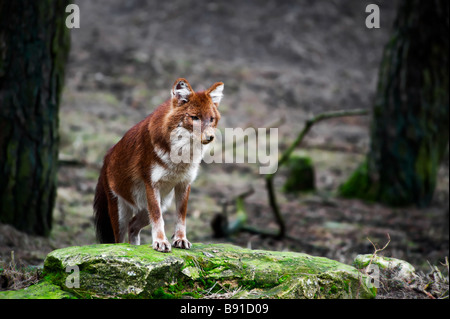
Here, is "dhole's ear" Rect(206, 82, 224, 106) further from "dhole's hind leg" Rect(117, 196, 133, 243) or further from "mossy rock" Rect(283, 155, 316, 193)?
"mossy rock" Rect(283, 155, 316, 193)

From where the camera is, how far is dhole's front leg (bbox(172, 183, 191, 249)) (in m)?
4.50

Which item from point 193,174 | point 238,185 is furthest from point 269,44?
point 193,174

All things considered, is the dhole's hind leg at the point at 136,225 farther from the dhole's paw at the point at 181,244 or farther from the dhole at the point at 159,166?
the dhole's paw at the point at 181,244

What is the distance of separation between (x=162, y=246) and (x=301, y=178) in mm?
8102

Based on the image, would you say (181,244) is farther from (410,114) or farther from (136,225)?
(410,114)

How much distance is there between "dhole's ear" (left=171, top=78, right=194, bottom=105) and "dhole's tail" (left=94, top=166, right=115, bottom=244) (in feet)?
4.94

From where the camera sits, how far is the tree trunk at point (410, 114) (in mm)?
10500

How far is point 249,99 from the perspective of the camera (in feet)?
57.3

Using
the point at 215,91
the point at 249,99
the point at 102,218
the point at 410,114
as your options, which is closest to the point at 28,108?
the point at 102,218

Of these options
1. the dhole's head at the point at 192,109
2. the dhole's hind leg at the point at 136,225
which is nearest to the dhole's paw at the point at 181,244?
the dhole's hind leg at the point at 136,225

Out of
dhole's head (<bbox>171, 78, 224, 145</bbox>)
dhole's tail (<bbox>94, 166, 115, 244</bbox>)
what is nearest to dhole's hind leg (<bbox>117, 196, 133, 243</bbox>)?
dhole's tail (<bbox>94, 166, 115, 244</bbox>)

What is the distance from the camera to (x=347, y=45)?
2253 centimetres

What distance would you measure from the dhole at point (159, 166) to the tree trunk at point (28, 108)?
1.88 metres
